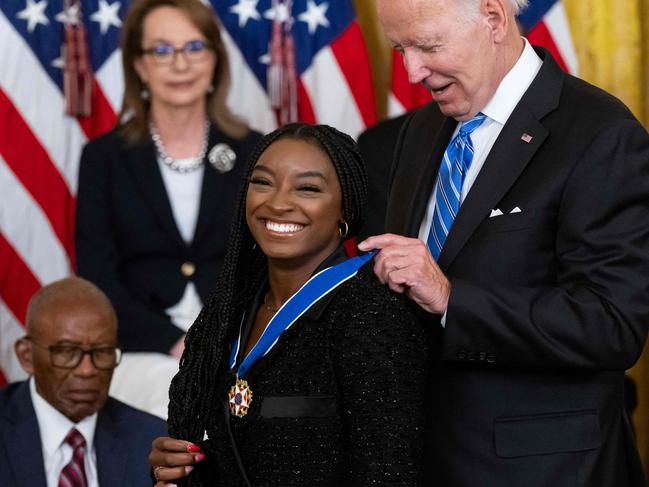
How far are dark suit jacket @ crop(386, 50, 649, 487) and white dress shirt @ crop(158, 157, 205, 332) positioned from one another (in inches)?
82.9

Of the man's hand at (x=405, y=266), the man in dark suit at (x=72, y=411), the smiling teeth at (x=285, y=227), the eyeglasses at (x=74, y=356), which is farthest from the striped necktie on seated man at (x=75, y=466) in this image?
the man's hand at (x=405, y=266)

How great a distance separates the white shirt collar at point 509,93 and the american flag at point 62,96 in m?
2.54

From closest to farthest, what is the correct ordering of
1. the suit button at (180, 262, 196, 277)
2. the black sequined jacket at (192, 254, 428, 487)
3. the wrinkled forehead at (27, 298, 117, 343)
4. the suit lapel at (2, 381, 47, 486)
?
the black sequined jacket at (192, 254, 428, 487)
the suit lapel at (2, 381, 47, 486)
the wrinkled forehead at (27, 298, 117, 343)
the suit button at (180, 262, 196, 277)

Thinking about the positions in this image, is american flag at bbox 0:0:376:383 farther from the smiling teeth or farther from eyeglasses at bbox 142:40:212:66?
the smiling teeth

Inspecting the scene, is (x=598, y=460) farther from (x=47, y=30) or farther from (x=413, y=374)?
(x=47, y=30)

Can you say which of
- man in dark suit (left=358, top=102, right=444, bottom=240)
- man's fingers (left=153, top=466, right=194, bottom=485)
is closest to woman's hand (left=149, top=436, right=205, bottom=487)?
man's fingers (left=153, top=466, right=194, bottom=485)

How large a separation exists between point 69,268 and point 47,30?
1.01 metres

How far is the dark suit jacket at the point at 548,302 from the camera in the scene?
8.87 feet

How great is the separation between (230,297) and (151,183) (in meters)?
2.28

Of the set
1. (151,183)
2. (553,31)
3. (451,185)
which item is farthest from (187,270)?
(451,185)

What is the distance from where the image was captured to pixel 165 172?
199 inches

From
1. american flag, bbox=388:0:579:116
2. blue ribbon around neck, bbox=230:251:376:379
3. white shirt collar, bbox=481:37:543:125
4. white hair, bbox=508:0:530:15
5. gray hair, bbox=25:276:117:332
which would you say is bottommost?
blue ribbon around neck, bbox=230:251:376:379

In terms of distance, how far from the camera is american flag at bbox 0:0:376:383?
544 cm

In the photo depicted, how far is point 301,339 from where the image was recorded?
2.60 meters
